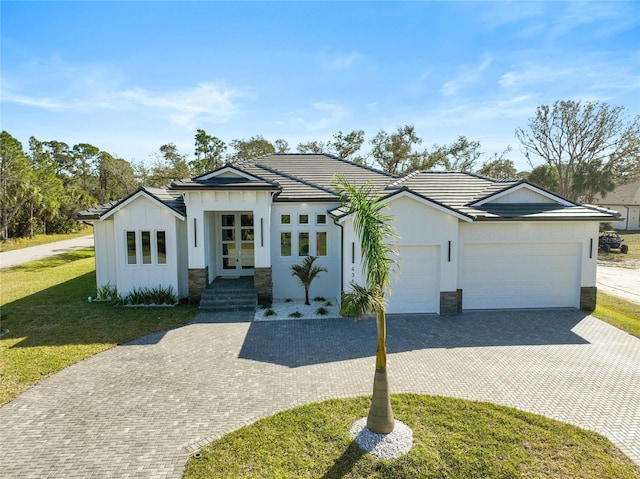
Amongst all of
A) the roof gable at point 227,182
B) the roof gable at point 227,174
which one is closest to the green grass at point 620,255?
the roof gable at point 227,182

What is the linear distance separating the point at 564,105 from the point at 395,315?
37.5 meters

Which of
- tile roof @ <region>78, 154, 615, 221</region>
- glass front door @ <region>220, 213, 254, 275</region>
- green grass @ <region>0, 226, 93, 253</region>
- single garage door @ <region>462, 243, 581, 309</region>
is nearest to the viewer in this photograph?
tile roof @ <region>78, 154, 615, 221</region>

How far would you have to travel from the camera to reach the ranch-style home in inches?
494

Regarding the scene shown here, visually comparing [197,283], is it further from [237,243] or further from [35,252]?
[35,252]

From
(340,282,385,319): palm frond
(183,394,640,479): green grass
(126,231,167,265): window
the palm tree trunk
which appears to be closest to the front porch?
(126,231,167,265): window

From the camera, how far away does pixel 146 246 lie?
1407 centimetres

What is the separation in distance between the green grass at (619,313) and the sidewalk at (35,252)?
30.0m

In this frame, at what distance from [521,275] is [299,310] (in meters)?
7.97

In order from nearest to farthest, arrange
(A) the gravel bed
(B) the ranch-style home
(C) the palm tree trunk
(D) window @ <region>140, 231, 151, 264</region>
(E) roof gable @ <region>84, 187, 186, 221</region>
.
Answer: (A) the gravel bed
(C) the palm tree trunk
(B) the ranch-style home
(E) roof gable @ <region>84, 187, 186, 221</region>
(D) window @ <region>140, 231, 151, 264</region>

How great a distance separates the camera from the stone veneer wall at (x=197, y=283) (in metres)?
13.8

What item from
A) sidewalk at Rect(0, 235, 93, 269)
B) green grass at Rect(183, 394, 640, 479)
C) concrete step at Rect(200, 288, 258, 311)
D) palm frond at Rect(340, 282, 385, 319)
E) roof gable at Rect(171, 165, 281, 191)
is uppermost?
roof gable at Rect(171, 165, 281, 191)

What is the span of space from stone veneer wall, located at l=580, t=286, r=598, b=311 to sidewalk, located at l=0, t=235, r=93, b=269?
29.5 metres

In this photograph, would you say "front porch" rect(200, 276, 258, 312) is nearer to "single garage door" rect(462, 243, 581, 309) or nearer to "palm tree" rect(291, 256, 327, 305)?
"palm tree" rect(291, 256, 327, 305)

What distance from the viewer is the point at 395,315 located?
12.5 meters
